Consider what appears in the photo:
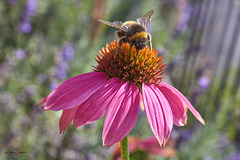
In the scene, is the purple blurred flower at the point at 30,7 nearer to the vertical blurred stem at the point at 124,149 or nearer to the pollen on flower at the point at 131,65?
the pollen on flower at the point at 131,65

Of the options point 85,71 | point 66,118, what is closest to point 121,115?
point 66,118

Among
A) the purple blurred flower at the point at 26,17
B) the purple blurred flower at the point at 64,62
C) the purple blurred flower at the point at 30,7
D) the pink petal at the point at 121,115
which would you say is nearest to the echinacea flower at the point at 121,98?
the pink petal at the point at 121,115

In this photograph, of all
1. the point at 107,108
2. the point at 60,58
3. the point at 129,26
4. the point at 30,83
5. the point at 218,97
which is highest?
the point at 129,26

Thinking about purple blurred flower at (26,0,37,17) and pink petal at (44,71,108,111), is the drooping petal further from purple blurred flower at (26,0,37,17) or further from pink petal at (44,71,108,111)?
purple blurred flower at (26,0,37,17)

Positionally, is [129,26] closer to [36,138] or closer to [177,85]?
[36,138]

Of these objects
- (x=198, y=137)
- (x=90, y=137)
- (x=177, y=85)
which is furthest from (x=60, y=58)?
(x=177, y=85)

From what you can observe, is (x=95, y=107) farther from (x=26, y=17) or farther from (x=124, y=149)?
(x=26, y=17)

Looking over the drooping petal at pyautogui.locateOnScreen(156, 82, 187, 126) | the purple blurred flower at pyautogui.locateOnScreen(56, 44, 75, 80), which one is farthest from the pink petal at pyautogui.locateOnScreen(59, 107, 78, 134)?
the purple blurred flower at pyautogui.locateOnScreen(56, 44, 75, 80)
